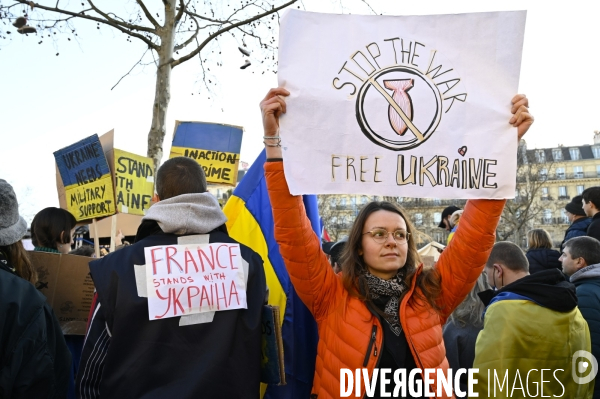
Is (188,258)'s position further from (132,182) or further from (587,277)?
(132,182)

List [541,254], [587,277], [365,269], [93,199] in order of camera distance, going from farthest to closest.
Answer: [541,254] → [93,199] → [587,277] → [365,269]

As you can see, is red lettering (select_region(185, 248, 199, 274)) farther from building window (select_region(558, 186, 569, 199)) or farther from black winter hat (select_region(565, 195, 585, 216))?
building window (select_region(558, 186, 569, 199))

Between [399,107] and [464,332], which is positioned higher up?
[399,107]

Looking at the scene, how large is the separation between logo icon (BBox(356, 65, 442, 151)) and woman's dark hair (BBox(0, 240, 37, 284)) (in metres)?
1.76

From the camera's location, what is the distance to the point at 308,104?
8.98 feet

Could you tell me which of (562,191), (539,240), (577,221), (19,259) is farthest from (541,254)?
(562,191)

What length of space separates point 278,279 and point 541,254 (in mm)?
3876

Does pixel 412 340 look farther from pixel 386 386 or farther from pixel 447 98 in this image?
pixel 447 98

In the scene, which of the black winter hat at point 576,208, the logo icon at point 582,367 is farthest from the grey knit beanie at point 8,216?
the black winter hat at point 576,208

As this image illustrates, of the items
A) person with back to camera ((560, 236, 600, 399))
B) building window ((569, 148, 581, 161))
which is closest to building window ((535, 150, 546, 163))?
person with back to camera ((560, 236, 600, 399))

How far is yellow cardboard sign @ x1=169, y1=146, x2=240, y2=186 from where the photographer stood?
670cm

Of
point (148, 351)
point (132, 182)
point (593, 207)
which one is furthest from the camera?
point (593, 207)

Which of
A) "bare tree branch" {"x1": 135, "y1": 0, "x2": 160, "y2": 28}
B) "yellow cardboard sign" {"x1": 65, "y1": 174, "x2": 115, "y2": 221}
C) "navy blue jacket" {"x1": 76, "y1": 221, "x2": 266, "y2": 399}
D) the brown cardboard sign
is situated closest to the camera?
"navy blue jacket" {"x1": 76, "y1": 221, "x2": 266, "y2": 399}

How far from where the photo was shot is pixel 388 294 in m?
2.83
